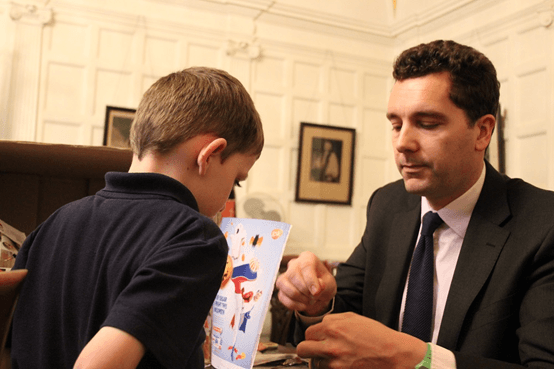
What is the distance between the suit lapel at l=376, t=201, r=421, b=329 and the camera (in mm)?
1655

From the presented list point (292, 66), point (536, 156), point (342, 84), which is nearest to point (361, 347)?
point (536, 156)

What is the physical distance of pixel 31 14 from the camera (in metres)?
5.00

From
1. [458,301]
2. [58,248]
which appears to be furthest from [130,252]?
[458,301]

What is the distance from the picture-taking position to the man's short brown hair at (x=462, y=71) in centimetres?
157

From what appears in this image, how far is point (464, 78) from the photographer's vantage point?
1.57 m

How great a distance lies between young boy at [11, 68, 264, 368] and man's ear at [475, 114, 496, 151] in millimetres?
893

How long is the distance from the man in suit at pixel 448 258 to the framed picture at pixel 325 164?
164 inches

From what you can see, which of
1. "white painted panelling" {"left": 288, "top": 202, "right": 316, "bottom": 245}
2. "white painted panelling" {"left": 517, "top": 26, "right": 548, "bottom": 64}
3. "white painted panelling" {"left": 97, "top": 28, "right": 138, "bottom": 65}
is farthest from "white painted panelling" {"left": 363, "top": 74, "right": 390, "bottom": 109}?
"white painted panelling" {"left": 97, "top": 28, "right": 138, "bottom": 65}

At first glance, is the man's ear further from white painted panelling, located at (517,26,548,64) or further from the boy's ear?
white painted panelling, located at (517,26,548,64)

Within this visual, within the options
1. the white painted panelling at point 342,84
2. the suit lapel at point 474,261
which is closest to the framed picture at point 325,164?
the white painted panelling at point 342,84

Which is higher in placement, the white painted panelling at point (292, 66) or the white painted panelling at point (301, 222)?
the white painted panelling at point (292, 66)

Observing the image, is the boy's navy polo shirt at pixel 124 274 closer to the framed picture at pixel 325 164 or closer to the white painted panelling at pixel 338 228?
the framed picture at pixel 325 164

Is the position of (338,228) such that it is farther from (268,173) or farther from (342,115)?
(342,115)

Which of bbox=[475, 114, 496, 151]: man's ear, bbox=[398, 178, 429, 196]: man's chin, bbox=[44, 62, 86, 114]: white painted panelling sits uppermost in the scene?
bbox=[44, 62, 86, 114]: white painted panelling
